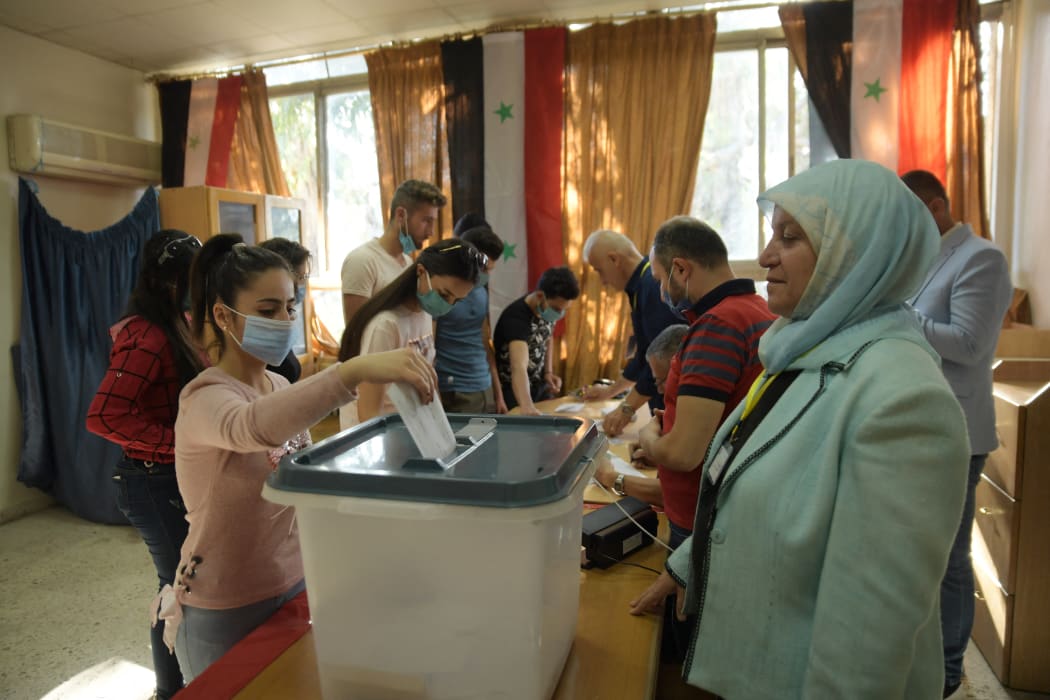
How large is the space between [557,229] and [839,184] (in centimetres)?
310

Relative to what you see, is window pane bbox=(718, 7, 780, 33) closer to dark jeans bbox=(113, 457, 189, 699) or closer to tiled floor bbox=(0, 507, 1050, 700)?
tiled floor bbox=(0, 507, 1050, 700)

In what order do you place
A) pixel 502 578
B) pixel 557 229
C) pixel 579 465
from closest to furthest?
1. pixel 502 578
2. pixel 579 465
3. pixel 557 229

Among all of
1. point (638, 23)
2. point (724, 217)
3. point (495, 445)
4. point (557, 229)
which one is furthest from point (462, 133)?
point (495, 445)

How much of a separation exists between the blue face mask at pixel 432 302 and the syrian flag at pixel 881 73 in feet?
8.34

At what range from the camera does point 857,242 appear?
843mm

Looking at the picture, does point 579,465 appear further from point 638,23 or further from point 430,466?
point 638,23

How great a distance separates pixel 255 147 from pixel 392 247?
101 inches

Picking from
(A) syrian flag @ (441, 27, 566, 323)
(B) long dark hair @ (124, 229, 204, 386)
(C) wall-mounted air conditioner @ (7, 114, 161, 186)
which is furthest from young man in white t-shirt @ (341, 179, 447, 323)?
(C) wall-mounted air conditioner @ (7, 114, 161, 186)

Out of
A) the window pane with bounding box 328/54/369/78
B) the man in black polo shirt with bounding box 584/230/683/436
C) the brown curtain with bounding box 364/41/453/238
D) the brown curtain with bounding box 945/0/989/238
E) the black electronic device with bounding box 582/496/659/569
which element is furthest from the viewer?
the window pane with bounding box 328/54/369/78

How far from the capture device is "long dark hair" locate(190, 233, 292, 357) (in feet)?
3.86

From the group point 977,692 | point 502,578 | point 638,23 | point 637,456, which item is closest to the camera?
point 502,578

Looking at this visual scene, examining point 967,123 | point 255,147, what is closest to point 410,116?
point 255,147

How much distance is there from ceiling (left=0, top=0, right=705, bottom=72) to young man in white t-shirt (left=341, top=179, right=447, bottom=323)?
1.59 metres

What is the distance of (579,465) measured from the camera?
856 millimetres
